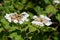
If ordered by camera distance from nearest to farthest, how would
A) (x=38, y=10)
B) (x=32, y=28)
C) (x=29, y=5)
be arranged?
(x=32, y=28) < (x=38, y=10) < (x=29, y=5)

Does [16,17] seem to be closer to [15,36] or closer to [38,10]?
[15,36]

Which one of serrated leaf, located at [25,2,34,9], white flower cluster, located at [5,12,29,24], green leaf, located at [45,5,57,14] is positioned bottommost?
white flower cluster, located at [5,12,29,24]

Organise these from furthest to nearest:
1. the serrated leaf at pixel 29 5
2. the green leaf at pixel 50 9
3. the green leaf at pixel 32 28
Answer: the serrated leaf at pixel 29 5 → the green leaf at pixel 50 9 → the green leaf at pixel 32 28

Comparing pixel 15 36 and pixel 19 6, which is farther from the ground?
pixel 19 6

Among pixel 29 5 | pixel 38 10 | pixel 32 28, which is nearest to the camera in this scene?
pixel 32 28

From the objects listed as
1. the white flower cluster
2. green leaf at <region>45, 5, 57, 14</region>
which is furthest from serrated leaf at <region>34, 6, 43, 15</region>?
the white flower cluster

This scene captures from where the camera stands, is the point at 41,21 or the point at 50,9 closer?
the point at 41,21

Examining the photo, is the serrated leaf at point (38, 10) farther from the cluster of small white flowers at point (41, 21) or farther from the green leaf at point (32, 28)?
the green leaf at point (32, 28)

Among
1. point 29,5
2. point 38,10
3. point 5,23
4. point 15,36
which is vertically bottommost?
point 15,36

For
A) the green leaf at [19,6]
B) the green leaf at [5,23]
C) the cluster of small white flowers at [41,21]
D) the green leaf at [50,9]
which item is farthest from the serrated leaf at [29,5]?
the green leaf at [5,23]

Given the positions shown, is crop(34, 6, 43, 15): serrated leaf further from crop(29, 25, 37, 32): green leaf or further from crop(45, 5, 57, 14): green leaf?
crop(29, 25, 37, 32): green leaf

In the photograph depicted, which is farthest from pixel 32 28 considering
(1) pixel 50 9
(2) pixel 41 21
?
(1) pixel 50 9
